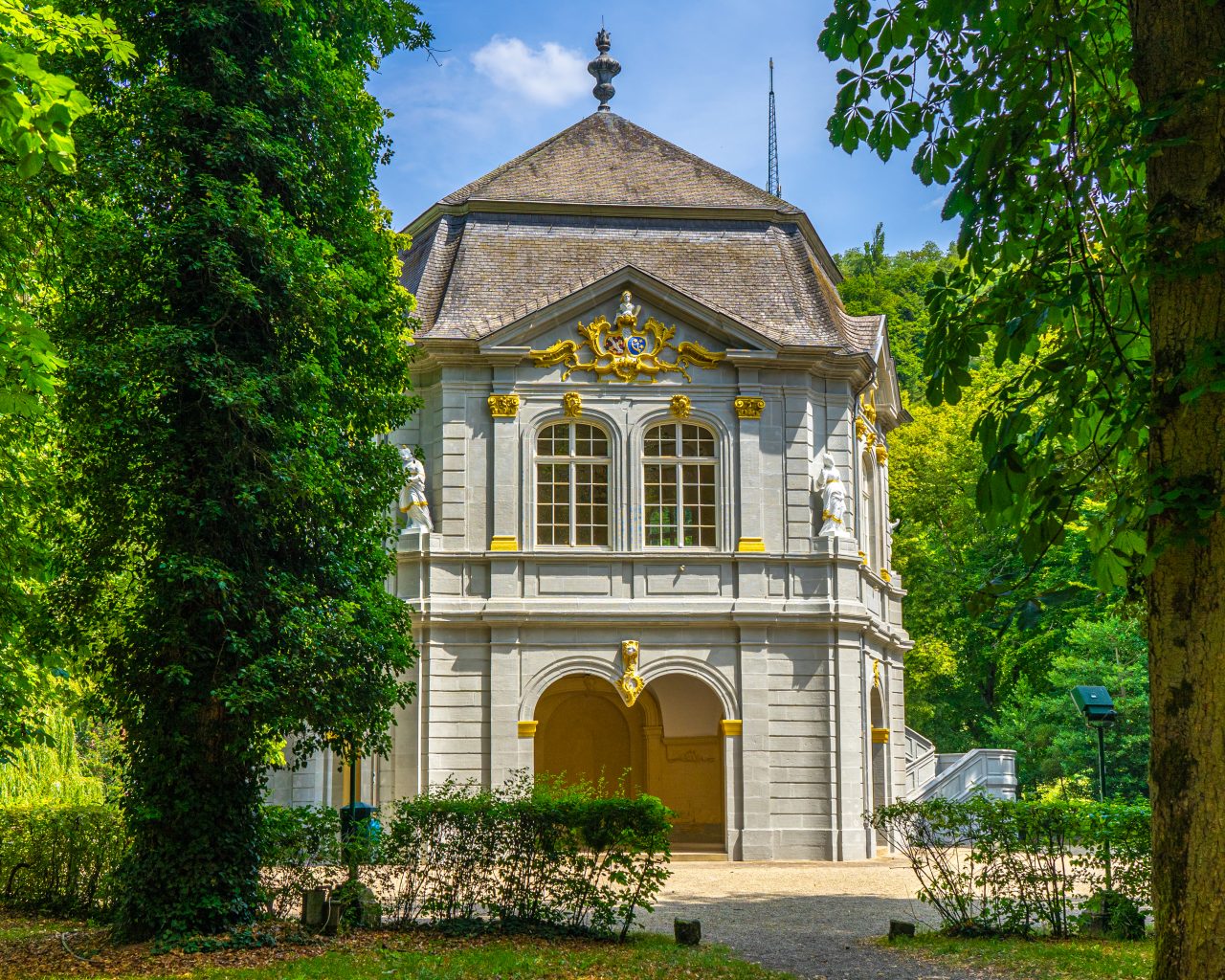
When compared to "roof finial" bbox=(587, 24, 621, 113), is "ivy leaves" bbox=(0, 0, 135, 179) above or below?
below

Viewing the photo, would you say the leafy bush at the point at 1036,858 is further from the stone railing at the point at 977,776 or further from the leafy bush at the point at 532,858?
the stone railing at the point at 977,776

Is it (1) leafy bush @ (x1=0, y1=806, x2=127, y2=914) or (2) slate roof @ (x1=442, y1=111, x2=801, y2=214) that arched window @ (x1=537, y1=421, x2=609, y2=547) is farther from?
(1) leafy bush @ (x1=0, y1=806, x2=127, y2=914)

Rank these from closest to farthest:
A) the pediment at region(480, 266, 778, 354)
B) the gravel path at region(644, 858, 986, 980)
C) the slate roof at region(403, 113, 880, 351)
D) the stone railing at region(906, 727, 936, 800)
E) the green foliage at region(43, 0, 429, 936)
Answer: the gravel path at region(644, 858, 986, 980)
the green foliage at region(43, 0, 429, 936)
the pediment at region(480, 266, 778, 354)
the slate roof at region(403, 113, 880, 351)
the stone railing at region(906, 727, 936, 800)

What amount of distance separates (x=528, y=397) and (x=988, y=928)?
12.6 metres

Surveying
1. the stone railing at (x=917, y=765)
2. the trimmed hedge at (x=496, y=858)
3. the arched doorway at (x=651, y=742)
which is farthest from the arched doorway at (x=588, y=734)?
the trimmed hedge at (x=496, y=858)

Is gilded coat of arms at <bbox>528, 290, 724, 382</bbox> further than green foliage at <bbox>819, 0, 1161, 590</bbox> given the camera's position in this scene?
Yes

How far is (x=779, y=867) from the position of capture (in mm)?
21719

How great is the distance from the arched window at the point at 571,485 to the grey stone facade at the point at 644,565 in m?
0.23

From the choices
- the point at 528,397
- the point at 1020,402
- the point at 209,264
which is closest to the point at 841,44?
the point at 1020,402

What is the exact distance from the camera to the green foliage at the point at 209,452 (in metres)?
12.7

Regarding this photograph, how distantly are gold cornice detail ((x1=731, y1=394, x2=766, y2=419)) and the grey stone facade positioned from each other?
0.06 metres

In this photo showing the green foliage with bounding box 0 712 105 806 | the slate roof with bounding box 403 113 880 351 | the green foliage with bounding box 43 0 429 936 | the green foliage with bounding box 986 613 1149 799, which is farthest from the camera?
the green foliage with bounding box 986 613 1149 799

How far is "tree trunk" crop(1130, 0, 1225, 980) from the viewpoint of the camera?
5883mm

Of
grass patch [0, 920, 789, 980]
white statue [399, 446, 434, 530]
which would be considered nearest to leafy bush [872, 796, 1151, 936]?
grass patch [0, 920, 789, 980]
